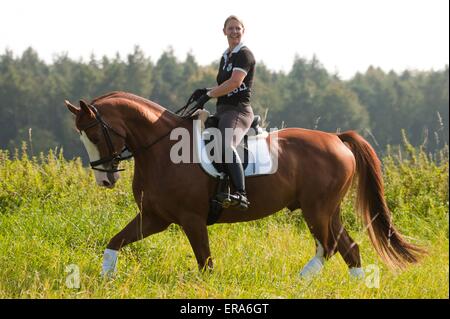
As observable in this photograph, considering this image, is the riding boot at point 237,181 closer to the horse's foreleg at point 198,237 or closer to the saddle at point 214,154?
the saddle at point 214,154

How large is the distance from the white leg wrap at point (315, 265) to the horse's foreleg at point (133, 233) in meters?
1.50

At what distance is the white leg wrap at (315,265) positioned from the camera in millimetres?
6614

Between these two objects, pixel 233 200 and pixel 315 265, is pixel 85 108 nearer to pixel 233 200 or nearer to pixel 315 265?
pixel 233 200

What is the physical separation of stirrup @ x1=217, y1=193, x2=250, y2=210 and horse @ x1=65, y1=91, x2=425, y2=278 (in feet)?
0.61

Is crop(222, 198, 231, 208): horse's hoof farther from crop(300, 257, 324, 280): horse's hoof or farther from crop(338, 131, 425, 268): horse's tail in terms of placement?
crop(338, 131, 425, 268): horse's tail

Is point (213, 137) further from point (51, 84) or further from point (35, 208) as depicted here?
point (51, 84)

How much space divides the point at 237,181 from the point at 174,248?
161cm

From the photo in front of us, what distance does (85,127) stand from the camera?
6066 mm

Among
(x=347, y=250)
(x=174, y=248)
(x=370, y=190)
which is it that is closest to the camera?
(x=347, y=250)

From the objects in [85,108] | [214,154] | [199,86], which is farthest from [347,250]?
[199,86]

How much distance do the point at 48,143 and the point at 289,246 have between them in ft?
188

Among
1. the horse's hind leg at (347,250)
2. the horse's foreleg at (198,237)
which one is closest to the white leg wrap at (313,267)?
the horse's hind leg at (347,250)

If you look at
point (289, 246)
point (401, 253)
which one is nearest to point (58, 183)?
point (289, 246)

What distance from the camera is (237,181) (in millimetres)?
6301
